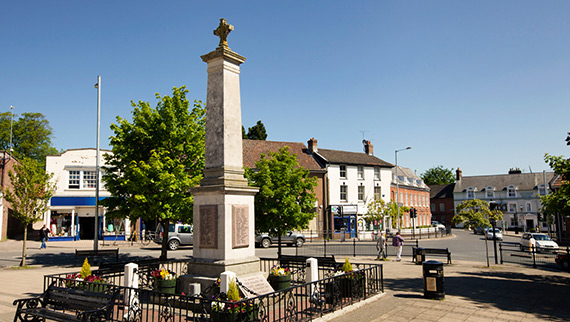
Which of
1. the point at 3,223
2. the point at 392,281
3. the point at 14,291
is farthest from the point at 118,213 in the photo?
the point at 3,223

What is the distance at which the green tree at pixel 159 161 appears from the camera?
18.9 meters

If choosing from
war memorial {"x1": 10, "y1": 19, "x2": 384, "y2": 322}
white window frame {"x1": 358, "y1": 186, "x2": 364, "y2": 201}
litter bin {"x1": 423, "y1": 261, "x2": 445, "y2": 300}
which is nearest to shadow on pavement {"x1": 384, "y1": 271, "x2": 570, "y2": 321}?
litter bin {"x1": 423, "y1": 261, "x2": 445, "y2": 300}

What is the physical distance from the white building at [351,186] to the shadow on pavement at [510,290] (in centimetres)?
2745

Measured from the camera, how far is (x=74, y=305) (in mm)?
8109

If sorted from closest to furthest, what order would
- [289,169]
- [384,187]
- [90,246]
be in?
[289,169], [90,246], [384,187]

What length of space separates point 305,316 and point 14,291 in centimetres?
1088

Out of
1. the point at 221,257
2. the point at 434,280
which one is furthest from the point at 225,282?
the point at 434,280

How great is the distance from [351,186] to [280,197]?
2702cm

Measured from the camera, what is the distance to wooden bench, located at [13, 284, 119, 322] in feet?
24.3

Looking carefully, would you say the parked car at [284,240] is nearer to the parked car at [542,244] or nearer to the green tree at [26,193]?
the green tree at [26,193]

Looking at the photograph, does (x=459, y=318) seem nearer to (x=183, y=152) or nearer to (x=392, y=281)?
(x=392, y=281)

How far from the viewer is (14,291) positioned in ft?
43.6

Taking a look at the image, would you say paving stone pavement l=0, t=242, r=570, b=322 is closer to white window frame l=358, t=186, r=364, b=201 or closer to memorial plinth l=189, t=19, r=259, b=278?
memorial plinth l=189, t=19, r=259, b=278

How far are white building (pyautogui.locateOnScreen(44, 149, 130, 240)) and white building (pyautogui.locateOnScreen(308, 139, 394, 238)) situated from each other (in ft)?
73.6
